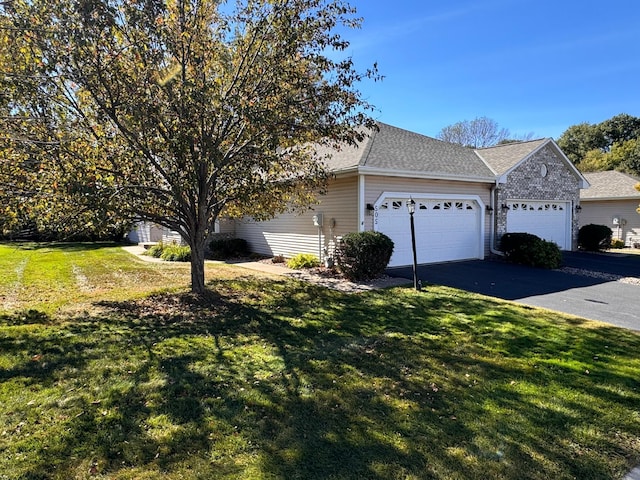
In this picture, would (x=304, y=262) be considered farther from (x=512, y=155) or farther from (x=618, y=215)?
(x=618, y=215)

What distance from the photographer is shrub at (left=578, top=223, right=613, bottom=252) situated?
17.9m

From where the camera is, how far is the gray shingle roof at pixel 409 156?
11.9 metres

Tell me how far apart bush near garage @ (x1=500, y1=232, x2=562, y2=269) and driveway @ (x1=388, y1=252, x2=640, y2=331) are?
469 millimetres

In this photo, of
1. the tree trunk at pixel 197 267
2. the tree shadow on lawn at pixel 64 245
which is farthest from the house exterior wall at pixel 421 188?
the tree shadow on lawn at pixel 64 245

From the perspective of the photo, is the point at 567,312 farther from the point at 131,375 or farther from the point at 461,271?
the point at 131,375

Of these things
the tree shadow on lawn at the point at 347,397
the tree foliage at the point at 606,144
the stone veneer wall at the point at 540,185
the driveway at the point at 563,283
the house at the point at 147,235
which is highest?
the tree foliage at the point at 606,144

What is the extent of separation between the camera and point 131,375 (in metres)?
4.54

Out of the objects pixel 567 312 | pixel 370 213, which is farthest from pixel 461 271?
pixel 567 312

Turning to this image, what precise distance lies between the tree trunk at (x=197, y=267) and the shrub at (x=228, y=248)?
7732 mm

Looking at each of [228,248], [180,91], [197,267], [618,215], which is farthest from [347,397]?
[618,215]

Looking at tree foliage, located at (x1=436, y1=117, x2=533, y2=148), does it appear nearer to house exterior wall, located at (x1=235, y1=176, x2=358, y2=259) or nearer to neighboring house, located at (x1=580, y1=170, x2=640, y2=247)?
neighboring house, located at (x1=580, y1=170, x2=640, y2=247)

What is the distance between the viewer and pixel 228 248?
54.6 ft

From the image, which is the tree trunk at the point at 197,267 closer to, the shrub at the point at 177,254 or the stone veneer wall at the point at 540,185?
the shrub at the point at 177,254

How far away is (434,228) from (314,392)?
32.7 ft
